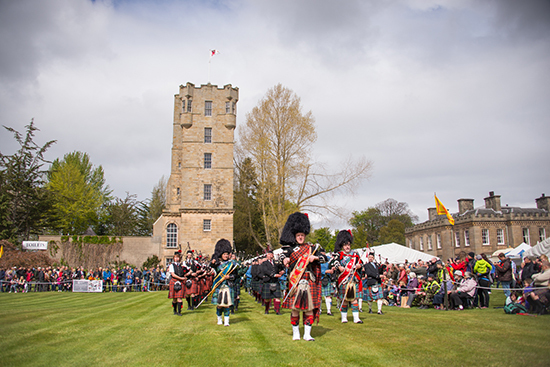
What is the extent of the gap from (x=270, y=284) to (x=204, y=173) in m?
29.5

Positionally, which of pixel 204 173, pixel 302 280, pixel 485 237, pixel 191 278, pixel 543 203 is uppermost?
pixel 204 173

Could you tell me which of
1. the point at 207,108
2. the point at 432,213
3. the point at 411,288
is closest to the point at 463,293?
the point at 411,288

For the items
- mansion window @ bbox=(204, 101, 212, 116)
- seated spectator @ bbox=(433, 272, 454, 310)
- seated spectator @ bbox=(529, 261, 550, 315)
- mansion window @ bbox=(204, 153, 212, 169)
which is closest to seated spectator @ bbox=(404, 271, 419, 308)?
seated spectator @ bbox=(433, 272, 454, 310)

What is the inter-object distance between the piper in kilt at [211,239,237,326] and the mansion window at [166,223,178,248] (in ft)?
106

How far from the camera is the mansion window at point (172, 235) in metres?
42.2

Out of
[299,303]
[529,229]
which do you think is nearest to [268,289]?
[299,303]

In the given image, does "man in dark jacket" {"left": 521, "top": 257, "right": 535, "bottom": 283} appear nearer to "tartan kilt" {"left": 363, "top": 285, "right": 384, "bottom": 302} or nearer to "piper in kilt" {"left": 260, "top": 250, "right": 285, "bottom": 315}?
"tartan kilt" {"left": 363, "top": 285, "right": 384, "bottom": 302}

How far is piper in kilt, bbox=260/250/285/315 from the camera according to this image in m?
13.2

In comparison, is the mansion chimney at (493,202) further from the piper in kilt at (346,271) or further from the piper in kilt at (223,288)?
the piper in kilt at (223,288)

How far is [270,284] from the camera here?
13211 mm

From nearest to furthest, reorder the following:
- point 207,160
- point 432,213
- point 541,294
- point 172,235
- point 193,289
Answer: point 541,294 → point 193,289 → point 207,160 → point 172,235 → point 432,213

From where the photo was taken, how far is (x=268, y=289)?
1363 centimetres

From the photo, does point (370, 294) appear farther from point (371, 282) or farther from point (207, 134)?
point (207, 134)

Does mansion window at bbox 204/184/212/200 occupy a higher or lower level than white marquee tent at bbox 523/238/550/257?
higher
